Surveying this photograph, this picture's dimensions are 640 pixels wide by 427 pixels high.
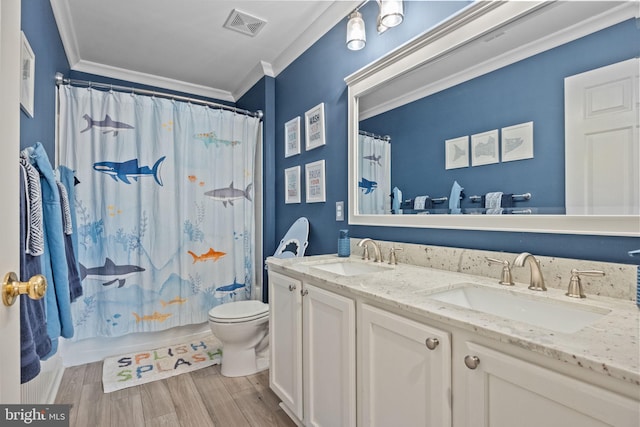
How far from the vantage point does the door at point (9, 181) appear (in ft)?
2.06

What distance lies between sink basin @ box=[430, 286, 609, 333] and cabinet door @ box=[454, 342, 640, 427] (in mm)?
244

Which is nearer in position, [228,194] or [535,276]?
[535,276]

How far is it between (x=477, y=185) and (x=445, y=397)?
87cm

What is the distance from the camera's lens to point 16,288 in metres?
0.64

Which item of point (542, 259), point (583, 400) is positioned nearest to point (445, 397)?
point (583, 400)

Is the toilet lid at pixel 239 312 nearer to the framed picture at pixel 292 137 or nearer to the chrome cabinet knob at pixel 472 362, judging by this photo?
the framed picture at pixel 292 137

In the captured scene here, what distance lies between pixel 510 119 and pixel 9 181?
1.57 meters

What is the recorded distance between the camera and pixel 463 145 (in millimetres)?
1407

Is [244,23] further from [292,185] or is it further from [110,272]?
[110,272]

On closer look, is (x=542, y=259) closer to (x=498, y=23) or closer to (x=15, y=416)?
(x=498, y=23)

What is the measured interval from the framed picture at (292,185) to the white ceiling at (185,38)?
3.10ft

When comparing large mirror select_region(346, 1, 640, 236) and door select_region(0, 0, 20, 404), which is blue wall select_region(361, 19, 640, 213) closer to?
large mirror select_region(346, 1, 640, 236)

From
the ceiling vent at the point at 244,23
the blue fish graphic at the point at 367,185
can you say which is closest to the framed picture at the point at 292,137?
the ceiling vent at the point at 244,23

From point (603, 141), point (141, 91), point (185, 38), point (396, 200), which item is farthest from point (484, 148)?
point (141, 91)
